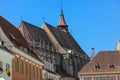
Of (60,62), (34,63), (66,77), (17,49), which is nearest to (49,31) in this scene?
(60,62)

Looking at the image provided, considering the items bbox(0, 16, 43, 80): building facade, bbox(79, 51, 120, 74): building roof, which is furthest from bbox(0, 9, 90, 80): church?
bbox(79, 51, 120, 74): building roof

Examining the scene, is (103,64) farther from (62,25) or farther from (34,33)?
(62,25)

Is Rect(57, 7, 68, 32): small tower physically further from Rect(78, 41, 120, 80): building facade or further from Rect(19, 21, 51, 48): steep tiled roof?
Rect(78, 41, 120, 80): building facade

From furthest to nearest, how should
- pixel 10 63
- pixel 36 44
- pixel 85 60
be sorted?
1. pixel 85 60
2. pixel 36 44
3. pixel 10 63

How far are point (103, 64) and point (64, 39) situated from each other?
32574 mm

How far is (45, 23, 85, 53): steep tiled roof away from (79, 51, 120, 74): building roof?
23.3 m

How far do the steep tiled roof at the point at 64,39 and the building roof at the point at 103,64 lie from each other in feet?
76.6

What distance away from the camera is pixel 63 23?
150000mm

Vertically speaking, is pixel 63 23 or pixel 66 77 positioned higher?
pixel 63 23

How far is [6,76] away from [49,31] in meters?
85.9

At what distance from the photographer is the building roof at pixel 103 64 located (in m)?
108

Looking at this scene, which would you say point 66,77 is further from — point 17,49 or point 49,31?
point 17,49

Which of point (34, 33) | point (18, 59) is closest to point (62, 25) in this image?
point (34, 33)

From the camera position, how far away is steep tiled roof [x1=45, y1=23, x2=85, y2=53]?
13625cm
